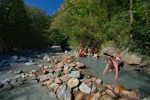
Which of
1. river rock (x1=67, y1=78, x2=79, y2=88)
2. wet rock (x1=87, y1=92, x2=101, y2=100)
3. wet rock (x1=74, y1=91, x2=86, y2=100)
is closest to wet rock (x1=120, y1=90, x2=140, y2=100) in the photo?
wet rock (x1=87, y1=92, x2=101, y2=100)

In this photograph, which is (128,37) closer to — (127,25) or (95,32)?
(127,25)

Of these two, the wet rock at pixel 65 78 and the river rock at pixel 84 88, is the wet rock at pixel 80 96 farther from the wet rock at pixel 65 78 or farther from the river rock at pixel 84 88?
the wet rock at pixel 65 78

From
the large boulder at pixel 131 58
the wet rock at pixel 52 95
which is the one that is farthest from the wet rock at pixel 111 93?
the large boulder at pixel 131 58

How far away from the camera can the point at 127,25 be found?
21.9 m

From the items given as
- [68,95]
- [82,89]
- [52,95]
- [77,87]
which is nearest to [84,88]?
[82,89]

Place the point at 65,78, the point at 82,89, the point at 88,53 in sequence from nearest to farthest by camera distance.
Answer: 1. the point at 82,89
2. the point at 65,78
3. the point at 88,53

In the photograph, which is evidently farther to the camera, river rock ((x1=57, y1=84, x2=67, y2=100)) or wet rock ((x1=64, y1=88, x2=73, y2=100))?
river rock ((x1=57, y1=84, x2=67, y2=100))

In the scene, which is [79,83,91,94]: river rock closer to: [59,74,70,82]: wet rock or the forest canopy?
[59,74,70,82]: wet rock

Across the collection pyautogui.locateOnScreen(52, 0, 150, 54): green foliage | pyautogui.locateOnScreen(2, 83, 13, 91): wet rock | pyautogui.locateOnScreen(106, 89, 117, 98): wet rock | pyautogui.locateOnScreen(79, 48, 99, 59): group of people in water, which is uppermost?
pyautogui.locateOnScreen(52, 0, 150, 54): green foliage

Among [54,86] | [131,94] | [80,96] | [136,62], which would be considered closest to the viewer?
[131,94]

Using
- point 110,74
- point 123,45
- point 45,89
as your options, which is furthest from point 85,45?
point 45,89

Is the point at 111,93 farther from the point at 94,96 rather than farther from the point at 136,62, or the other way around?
the point at 136,62

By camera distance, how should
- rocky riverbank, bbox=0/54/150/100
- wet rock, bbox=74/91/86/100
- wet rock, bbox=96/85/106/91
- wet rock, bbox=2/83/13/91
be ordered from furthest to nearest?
wet rock, bbox=2/83/13/91 → wet rock, bbox=96/85/106/91 → wet rock, bbox=74/91/86/100 → rocky riverbank, bbox=0/54/150/100

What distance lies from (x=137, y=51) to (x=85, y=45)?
2076cm
